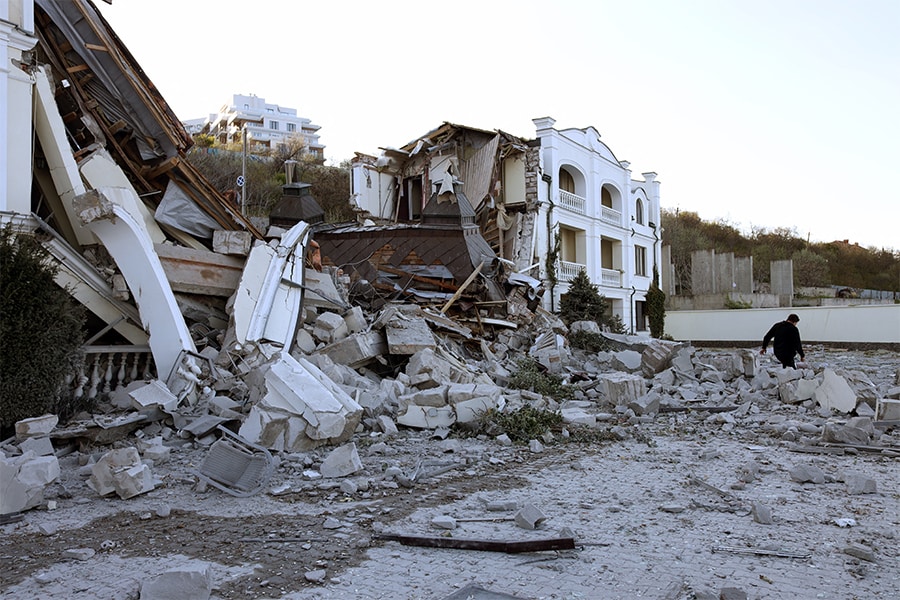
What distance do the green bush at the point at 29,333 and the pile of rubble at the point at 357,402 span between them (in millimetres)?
387

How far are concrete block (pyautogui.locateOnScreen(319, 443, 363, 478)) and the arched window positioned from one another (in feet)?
70.8

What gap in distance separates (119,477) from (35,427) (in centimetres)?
167

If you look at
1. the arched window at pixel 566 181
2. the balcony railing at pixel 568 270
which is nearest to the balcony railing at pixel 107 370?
the balcony railing at pixel 568 270

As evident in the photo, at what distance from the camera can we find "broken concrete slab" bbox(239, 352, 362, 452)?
21.5ft

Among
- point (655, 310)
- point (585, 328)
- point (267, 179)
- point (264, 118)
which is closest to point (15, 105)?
point (585, 328)

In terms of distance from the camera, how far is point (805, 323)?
2936cm

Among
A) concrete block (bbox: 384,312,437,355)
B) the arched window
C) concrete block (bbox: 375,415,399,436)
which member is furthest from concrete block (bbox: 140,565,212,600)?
the arched window

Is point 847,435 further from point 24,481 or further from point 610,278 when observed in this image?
point 610,278

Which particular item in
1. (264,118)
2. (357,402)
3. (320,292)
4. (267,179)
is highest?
(264,118)

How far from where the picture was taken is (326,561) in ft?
13.0

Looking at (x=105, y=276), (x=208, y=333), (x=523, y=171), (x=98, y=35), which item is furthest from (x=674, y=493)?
(x=523, y=171)

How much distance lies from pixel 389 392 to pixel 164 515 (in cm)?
411

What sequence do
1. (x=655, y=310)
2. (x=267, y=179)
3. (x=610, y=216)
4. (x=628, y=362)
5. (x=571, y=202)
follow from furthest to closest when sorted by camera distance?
(x=267, y=179) → (x=655, y=310) → (x=610, y=216) → (x=571, y=202) → (x=628, y=362)

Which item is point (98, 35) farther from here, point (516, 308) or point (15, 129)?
point (516, 308)
